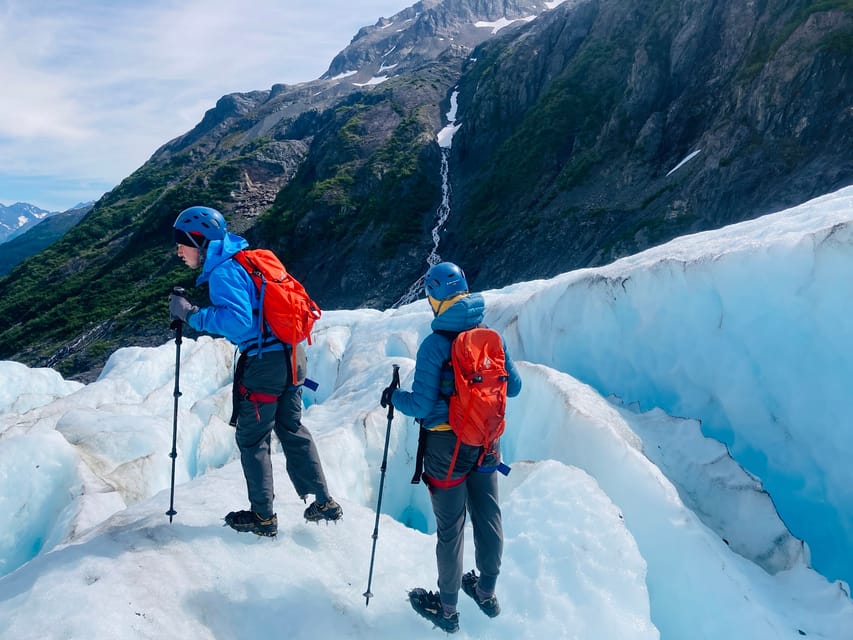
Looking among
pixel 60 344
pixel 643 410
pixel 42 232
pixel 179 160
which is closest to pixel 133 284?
pixel 60 344

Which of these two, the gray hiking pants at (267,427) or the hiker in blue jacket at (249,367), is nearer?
the hiker in blue jacket at (249,367)

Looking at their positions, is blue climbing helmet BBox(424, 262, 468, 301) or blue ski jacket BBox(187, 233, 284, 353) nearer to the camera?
blue climbing helmet BBox(424, 262, 468, 301)

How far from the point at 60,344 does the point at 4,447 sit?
6257 centimetres

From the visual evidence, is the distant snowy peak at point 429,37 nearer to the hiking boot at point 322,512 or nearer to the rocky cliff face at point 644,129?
the rocky cliff face at point 644,129

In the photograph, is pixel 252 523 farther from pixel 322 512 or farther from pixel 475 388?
pixel 475 388

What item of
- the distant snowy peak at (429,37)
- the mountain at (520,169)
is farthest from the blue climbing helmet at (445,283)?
the distant snowy peak at (429,37)

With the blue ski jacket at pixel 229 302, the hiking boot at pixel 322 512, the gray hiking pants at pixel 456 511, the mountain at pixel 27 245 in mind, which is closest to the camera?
the gray hiking pants at pixel 456 511

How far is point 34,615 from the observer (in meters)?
3.24

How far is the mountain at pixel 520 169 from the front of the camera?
36.7m

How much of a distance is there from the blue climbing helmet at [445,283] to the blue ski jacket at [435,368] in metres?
0.08

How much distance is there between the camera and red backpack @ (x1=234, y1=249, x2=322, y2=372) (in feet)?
14.0

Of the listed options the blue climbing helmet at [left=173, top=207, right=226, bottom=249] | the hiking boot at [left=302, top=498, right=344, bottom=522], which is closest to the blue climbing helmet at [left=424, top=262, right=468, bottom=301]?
the blue climbing helmet at [left=173, top=207, right=226, bottom=249]

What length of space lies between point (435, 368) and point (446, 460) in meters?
0.63

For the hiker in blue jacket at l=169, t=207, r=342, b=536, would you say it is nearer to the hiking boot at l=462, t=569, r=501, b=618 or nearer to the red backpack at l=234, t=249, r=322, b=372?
the red backpack at l=234, t=249, r=322, b=372
